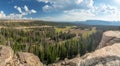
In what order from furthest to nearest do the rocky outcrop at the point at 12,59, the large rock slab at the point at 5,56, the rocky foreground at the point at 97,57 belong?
the rocky outcrop at the point at 12,59 → the large rock slab at the point at 5,56 → the rocky foreground at the point at 97,57

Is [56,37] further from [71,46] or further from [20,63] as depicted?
[20,63]

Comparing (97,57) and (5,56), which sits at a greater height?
(97,57)

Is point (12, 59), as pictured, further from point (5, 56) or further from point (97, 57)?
point (97, 57)

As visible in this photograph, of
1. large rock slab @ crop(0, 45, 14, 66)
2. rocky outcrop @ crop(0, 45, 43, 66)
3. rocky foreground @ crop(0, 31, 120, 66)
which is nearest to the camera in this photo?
rocky foreground @ crop(0, 31, 120, 66)

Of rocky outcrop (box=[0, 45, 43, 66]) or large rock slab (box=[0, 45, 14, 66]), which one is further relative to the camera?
rocky outcrop (box=[0, 45, 43, 66])

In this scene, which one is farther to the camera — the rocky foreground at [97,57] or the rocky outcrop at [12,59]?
the rocky outcrop at [12,59]

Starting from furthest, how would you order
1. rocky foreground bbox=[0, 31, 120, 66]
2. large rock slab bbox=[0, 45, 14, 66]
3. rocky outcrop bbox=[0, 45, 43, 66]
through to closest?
1. rocky outcrop bbox=[0, 45, 43, 66]
2. large rock slab bbox=[0, 45, 14, 66]
3. rocky foreground bbox=[0, 31, 120, 66]

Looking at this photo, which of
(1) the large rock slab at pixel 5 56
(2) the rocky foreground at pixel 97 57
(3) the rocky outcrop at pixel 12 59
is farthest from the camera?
(3) the rocky outcrop at pixel 12 59

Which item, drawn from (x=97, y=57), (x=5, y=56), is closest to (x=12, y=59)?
(x=5, y=56)
